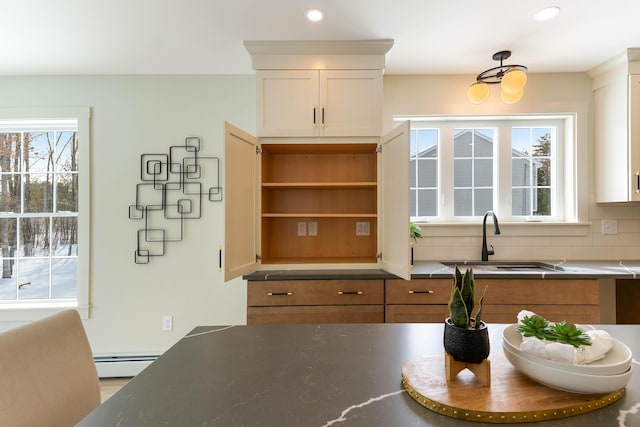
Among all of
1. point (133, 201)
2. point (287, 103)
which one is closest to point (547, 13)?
point (287, 103)

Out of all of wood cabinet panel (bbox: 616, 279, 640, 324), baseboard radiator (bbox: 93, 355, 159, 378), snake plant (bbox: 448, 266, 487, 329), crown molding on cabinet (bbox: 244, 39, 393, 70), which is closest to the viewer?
snake plant (bbox: 448, 266, 487, 329)

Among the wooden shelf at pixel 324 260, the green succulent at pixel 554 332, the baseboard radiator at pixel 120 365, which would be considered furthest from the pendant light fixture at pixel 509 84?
the baseboard radiator at pixel 120 365

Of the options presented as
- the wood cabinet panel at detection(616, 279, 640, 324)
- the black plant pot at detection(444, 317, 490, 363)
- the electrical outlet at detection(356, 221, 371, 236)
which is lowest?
the wood cabinet panel at detection(616, 279, 640, 324)

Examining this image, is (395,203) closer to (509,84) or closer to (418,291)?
(418,291)

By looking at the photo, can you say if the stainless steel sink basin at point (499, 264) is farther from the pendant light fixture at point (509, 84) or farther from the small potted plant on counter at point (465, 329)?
the small potted plant on counter at point (465, 329)

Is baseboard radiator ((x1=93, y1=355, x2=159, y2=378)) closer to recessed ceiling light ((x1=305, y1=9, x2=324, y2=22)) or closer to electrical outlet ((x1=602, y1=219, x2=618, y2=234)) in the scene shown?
recessed ceiling light ((x1=305, y1=9, x2=324, y2=22))

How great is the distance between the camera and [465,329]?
30.6 inches

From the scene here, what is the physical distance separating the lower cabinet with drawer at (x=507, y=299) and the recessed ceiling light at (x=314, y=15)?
1.72 metres

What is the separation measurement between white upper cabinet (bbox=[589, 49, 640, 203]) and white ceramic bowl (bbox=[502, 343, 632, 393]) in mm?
2290

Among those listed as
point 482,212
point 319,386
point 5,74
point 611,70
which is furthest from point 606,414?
point 5,74

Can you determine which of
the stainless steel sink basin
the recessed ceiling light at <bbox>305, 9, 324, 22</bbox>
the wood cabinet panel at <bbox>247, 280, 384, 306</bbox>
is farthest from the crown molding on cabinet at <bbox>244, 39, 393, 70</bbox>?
the stainless steel sink basin

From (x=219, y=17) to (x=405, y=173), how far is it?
1462mm

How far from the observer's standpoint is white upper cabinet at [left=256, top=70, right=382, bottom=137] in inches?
87.7

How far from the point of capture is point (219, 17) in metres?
1.89
